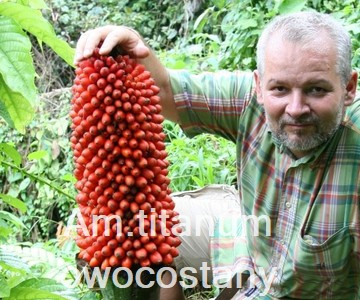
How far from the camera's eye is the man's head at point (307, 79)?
2.36 metres

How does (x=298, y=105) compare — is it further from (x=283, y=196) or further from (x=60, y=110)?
(x=60, y=110)

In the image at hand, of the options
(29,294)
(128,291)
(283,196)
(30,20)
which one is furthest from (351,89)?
(29,294)

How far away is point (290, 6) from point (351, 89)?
2.14 meters

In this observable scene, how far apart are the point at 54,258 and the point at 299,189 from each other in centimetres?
175

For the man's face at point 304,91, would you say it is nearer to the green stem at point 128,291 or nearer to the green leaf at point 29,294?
the green stem at point 128,291

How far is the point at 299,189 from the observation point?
262 centimetres

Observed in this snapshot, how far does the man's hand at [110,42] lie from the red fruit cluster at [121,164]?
0.05 meters

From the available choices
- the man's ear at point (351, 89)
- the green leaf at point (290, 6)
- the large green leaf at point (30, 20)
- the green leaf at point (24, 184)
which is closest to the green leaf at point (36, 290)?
the large green leaf at point (30, 20)

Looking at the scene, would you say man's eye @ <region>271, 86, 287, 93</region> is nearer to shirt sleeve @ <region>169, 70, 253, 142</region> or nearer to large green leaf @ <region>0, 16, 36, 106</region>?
shirt sleeve @ <region>169, 70, 253, 142</region>

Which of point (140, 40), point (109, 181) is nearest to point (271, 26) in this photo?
point (140, 40)

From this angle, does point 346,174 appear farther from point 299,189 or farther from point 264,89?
point 264,89

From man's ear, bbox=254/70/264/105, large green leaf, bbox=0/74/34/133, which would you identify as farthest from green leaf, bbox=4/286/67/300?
man's ear, bbox=254/70/264/105

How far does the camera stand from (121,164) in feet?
6.52

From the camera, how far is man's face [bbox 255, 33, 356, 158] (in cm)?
236
